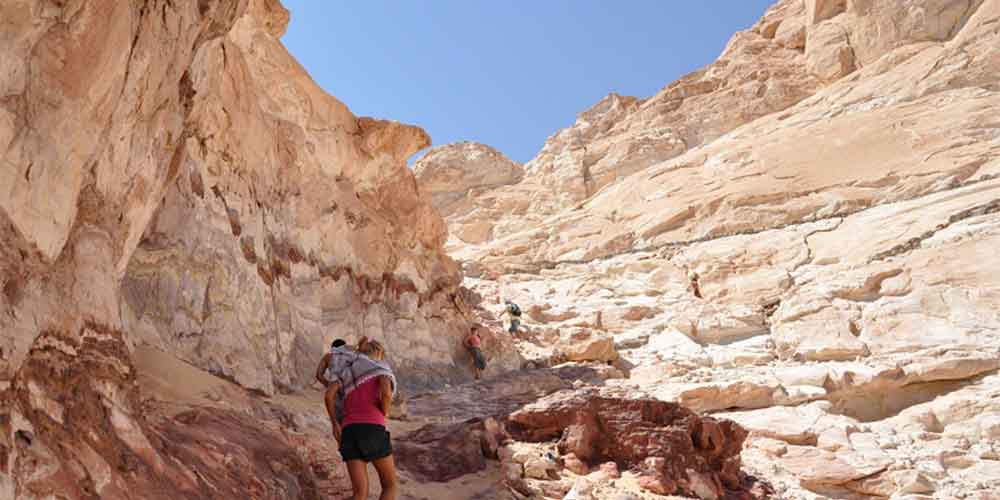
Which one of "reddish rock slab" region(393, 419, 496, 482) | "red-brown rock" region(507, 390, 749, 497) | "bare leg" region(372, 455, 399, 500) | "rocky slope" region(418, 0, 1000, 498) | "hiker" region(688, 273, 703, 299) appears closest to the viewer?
"bare leg" region(372, 455, 399, 500)

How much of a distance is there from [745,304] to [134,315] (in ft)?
43.2

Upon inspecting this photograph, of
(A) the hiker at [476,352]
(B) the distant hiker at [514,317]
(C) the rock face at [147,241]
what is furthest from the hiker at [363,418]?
(B) the distant hiker at [514,317]

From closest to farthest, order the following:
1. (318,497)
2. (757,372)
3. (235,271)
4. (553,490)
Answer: (318,497) < (553,490) < (235,271) < (757,372)

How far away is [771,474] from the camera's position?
852 cm

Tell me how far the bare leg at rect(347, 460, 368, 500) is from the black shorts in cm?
3

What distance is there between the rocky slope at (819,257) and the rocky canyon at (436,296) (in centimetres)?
8

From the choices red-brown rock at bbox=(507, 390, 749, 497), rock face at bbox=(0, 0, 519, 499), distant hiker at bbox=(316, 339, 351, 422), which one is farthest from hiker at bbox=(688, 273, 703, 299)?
distant hiker at bbox=(316, 339, 351, 422)

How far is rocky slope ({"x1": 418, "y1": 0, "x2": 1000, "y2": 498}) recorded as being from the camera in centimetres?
1008

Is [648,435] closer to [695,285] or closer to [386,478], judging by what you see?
[386,478]

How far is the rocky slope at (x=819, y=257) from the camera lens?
10.1 m

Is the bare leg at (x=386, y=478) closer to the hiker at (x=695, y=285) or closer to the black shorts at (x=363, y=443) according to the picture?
the black shorts at (x=363, y=443)

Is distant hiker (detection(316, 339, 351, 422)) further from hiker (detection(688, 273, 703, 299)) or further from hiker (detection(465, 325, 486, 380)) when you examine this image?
hiker (detection(688, 273, 703, 299))

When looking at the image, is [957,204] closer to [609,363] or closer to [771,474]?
[609,363]

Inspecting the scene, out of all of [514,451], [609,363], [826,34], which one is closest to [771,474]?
[514,451]
